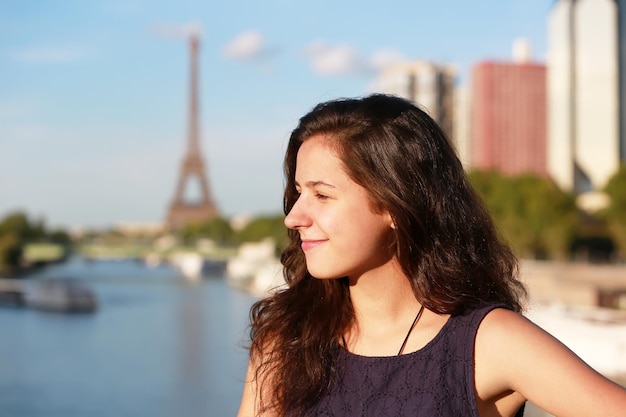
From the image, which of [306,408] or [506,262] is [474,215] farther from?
[306,408]

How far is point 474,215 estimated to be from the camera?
1.16m

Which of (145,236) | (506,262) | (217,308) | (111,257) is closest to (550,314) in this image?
(506,262)

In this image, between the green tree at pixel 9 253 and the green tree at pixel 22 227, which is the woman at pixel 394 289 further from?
the green tree at pixel 22 227

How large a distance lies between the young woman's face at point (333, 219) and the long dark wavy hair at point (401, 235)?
2cm

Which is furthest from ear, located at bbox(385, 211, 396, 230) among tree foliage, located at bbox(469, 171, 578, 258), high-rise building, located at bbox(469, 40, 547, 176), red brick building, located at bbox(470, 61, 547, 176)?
high-rise building, located at bbox(469, 40, 547, 176)

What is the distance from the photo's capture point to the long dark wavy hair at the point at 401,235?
109cm

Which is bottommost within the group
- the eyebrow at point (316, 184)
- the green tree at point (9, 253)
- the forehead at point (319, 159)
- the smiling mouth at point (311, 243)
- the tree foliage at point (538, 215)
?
the green tree at point (9, 253)

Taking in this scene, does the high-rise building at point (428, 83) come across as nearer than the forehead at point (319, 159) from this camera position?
No

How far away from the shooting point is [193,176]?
55656 mm

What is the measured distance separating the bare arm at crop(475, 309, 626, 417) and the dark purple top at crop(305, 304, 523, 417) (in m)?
0.02

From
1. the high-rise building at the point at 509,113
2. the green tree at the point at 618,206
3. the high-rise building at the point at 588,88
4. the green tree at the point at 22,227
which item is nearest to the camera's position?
the green tree at the point at 618,206

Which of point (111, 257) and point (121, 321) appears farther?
point (111, 257)

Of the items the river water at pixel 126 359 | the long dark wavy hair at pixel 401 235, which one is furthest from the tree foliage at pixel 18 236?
the long dark wavy hair at pixel 401 235

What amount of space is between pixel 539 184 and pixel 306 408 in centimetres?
2504
